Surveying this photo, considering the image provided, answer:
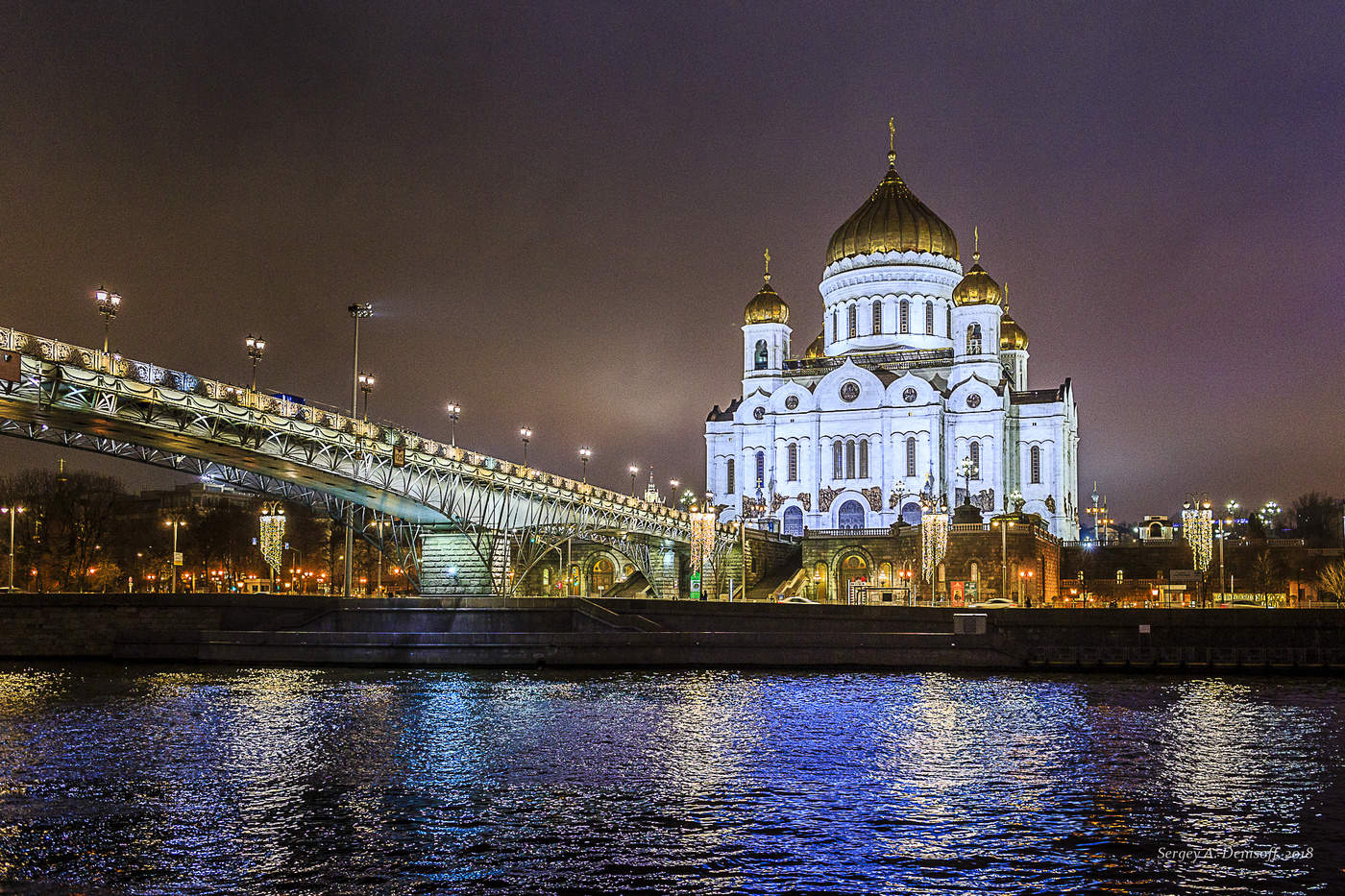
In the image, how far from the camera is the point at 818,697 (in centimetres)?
3559

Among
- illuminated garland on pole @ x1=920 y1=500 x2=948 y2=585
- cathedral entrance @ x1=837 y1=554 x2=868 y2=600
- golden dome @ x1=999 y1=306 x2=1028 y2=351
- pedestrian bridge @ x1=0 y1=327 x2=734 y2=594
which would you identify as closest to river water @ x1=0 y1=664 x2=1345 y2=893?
pedestrian bridge @ x1=0 y1=327 x2=734 y2=594

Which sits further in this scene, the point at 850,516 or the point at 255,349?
the point at 850,516

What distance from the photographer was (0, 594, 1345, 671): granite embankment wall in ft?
143

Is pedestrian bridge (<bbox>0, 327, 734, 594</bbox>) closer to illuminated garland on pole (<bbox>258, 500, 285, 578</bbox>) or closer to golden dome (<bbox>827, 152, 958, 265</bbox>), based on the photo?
illuminated garland on pole (<bbox>258, 500, 285, 578</bbox>)

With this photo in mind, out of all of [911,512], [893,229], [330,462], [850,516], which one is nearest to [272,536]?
[330,462]

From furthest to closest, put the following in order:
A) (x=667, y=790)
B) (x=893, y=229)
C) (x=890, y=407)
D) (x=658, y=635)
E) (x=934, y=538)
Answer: (x=893, y=229)
(x=890, y=407)
(x=934, y=538)
(x=658, y=635)
(x=667, y=790)

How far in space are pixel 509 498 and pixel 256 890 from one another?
46.8 meters

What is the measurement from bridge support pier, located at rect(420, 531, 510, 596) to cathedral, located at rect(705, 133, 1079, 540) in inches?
1131

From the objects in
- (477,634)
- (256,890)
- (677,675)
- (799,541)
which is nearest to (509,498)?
(477,634)

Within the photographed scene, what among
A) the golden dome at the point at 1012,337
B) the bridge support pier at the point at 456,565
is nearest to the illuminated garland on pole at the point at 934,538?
the bridge support pier at the point at 456,565

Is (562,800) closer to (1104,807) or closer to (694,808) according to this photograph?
(694,808)

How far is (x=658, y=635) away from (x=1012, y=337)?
71951mm

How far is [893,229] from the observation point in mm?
96750

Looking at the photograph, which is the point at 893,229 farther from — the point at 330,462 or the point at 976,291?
the point at 330,462
